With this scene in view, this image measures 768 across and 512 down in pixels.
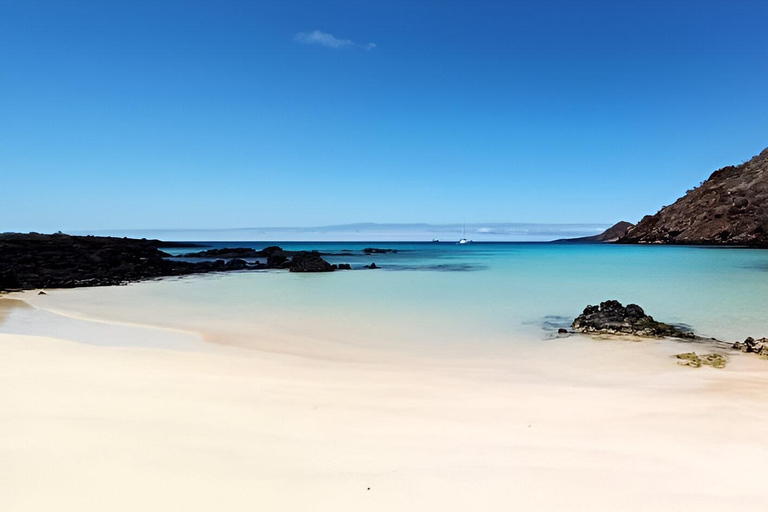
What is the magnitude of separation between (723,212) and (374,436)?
324 ft

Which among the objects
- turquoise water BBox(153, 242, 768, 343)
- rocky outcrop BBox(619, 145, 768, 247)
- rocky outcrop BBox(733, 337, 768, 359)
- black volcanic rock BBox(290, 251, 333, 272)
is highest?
rocky outcrop BBox(619, 145, 768, 247)

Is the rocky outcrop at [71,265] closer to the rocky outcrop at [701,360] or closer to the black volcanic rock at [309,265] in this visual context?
the black volcanic rock at [309,265]

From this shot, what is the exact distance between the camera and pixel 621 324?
9.29 meters

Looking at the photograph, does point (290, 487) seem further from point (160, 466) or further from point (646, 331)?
point (646, 331)

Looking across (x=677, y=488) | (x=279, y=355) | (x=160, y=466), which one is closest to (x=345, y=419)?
(x=160, y=466)

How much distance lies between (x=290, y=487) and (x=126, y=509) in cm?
96

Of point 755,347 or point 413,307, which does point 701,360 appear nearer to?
point 755,347

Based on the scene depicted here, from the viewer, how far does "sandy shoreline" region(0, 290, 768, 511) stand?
9.27 ft

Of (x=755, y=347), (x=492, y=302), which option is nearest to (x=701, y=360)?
(x=755, y=347)

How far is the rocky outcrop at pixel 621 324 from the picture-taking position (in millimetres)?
8969

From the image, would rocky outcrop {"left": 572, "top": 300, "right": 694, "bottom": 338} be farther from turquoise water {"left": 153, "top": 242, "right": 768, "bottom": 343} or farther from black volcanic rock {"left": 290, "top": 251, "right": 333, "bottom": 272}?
black volcanic rock {"left": 290, "top": 251, "right": 333, "bottom": 272}

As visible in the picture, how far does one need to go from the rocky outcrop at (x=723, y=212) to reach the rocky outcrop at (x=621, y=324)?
68756 mm

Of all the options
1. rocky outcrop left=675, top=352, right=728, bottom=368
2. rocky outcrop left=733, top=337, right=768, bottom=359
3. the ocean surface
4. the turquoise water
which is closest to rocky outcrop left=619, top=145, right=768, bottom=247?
the turquoise water

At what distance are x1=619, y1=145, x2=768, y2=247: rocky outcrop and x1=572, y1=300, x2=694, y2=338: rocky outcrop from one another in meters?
68.8
